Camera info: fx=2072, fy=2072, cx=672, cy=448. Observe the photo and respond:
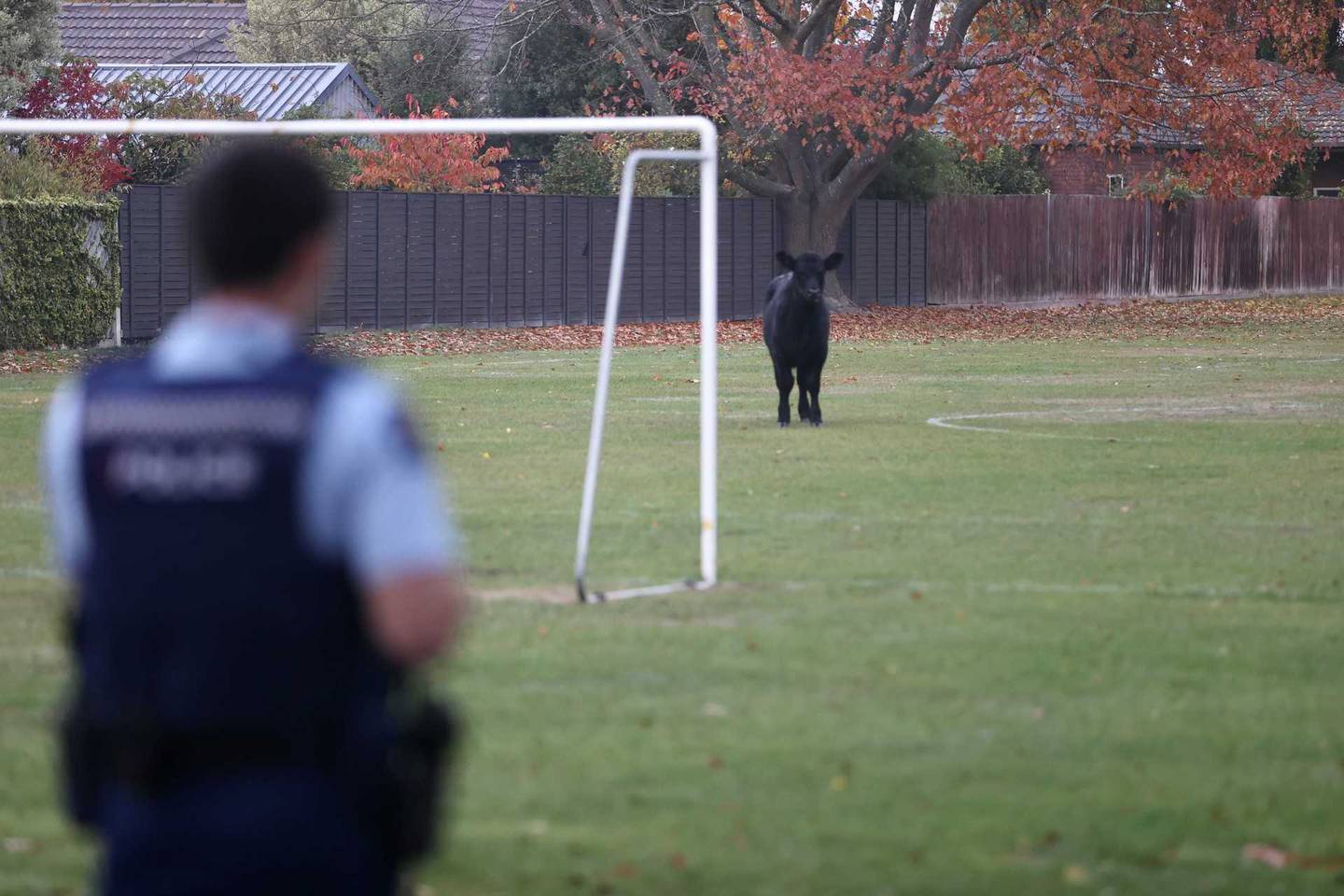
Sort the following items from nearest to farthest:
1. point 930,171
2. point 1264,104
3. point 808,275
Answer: point 808,275 → point 1264,104 → point 930,171

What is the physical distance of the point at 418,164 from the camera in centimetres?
4128

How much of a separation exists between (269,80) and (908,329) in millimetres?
19964

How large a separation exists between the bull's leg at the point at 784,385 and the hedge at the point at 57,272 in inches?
510

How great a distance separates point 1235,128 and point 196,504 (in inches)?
1500

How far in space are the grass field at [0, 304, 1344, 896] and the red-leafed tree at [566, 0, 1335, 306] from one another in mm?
21077

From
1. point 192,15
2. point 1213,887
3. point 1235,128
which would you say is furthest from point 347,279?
point 192,15

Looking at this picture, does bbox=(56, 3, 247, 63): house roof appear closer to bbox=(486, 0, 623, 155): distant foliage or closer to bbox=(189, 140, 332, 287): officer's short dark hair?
bbox=(486, 0, 623, 155): distant foliage

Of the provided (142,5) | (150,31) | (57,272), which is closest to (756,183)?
(57,272)

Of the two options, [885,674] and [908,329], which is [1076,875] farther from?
[908,329]

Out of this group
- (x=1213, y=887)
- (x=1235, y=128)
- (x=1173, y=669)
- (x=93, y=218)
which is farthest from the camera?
(x=1235, y=128)

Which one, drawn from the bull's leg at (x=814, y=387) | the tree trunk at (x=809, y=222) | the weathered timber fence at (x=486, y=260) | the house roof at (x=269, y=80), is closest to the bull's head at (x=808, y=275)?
the bull's leg at (x=814, y=387)

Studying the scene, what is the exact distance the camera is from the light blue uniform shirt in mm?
3086

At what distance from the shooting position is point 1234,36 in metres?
39.9

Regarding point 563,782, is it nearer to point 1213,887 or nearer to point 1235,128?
point 1213,887
